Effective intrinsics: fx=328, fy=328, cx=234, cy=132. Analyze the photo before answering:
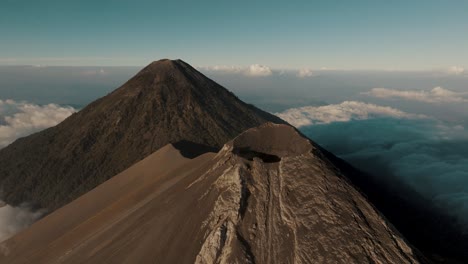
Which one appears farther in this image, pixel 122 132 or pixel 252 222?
pixel 122 132

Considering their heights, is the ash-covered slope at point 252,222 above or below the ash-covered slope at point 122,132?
above

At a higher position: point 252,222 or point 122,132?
point 252,222

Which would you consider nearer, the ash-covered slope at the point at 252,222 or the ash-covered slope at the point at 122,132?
the ash-covered slope at the point at 252,222

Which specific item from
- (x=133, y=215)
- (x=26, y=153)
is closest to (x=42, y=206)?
(x=26, y=153)

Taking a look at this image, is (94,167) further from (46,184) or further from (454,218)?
(454,218)
